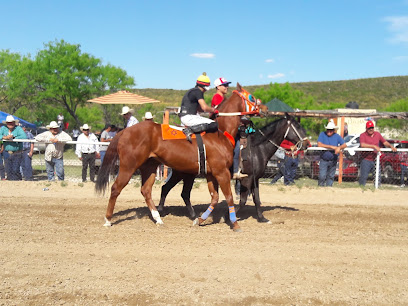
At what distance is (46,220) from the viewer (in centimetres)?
827

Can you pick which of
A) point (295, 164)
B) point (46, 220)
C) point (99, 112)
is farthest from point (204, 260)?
point (99, 112)

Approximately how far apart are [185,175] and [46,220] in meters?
2.83

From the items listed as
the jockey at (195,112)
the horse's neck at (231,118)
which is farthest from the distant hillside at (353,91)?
the jockey at (195,112)

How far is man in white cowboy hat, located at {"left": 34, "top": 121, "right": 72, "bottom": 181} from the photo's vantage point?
13.0 metres

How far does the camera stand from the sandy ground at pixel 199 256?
191 inches

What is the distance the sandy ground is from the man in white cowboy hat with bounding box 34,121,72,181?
10.7ft

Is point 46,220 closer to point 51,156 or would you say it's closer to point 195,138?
point 195,138

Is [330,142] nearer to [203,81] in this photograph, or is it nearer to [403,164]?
[403,164]

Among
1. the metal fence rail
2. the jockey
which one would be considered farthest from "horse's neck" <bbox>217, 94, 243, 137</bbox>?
the metal fence rail

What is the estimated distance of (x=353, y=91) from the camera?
81438 millimetres

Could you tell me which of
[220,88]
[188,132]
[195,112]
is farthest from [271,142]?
[188,132]

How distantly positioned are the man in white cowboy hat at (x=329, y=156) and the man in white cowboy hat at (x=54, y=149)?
7750 mm

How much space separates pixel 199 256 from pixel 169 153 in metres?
2.26

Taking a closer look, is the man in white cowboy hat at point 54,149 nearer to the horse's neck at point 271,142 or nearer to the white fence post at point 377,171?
the horse's neck at point 271,142
